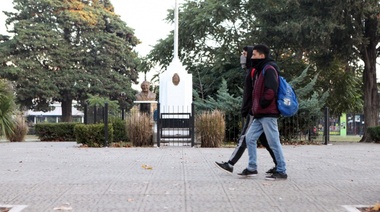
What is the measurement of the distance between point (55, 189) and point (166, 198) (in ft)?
5.11

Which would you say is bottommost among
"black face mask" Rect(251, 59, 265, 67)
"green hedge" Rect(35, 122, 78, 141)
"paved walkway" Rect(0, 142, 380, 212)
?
"paved walkway" Rect(0, 142, 380, 212)

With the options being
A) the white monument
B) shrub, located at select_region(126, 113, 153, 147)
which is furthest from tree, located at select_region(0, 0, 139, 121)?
shrub, located at select_region(126, 113, 153, 147)

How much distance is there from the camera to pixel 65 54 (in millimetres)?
48094

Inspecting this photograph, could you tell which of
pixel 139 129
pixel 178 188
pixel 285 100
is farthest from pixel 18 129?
pixel 178 188

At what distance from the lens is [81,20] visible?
49.2 metres

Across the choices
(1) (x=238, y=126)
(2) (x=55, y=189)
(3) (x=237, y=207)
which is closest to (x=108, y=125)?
(1) (x=238, y=126)

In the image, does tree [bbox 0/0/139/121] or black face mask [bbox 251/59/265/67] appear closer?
black face mask [bbox 251/59/265/67]

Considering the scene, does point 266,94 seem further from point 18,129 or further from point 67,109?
point 67,109

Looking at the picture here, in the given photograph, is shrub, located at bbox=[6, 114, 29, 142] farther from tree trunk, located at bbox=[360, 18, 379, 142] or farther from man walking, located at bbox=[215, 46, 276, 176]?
man walking, located at bbox=[215, 46, 276, 176]

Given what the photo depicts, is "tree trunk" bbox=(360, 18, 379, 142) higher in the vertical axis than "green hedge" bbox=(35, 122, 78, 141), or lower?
higher

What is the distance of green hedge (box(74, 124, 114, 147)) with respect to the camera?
1828cm

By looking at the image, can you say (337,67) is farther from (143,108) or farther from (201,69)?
(143,108)

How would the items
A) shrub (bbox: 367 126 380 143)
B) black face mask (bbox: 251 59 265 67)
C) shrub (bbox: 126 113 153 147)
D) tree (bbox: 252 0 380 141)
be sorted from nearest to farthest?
black face mask (bbox: 251 59 265 67)
shrub (bbox: 126 113 153 147)
tree (bbox: 252 0 380 141)
shrub (bbox: 367 126 380 143)

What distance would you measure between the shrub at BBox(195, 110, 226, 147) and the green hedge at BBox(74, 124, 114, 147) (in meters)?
3.13
